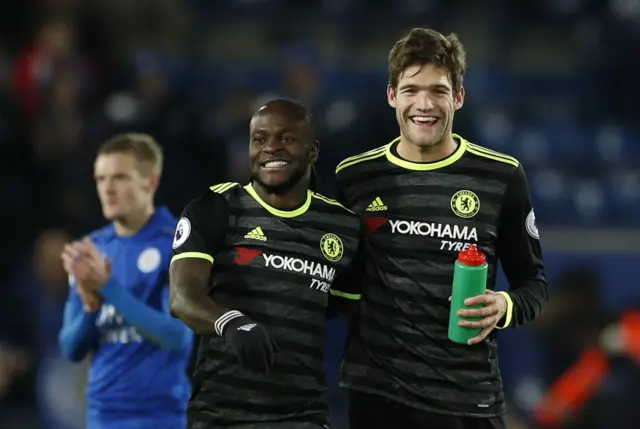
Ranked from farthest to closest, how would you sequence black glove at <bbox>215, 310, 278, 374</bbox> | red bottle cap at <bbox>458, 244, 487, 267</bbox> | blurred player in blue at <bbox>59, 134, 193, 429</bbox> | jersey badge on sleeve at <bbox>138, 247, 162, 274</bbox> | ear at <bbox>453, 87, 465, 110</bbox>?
jersey badge on sleeve at <bbox>138, 247, 162, 274</bbox> < blurred player in blue at <bbox>59, 134, 193, 429</bbox> < ear at <bbox>453, 87, 465, 110</bbox> < red bottle cap at <bbox>458, 244, 487, 267</bbox> < black glove at <bbox>215, 310, 278, 374</bbox>

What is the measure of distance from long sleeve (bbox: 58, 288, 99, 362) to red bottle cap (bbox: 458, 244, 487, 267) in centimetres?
148

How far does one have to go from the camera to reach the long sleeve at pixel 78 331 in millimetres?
4062

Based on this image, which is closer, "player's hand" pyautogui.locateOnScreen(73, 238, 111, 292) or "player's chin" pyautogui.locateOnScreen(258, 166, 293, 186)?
"player's chin" pyautogui.locateOnScreen(258, 166, 293, 186)

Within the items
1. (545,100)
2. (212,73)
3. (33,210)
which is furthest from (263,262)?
(545,100)

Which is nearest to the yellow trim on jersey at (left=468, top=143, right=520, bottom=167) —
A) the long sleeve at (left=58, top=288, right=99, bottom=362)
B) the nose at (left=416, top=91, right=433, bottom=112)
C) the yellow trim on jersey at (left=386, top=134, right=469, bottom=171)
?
the yellow trim on jersey at (left=386, top=134, right=469, bottom=171)

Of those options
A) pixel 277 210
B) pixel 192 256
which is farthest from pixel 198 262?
pixel 277 210

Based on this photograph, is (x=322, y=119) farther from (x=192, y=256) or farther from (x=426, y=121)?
(x=192, y=256)

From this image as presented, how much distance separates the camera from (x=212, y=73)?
9375mm

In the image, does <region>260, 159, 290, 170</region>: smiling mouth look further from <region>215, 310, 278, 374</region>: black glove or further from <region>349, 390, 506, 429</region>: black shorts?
<region>349, 390, 506, 429</region>: black shorts

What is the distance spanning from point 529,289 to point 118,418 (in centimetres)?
160

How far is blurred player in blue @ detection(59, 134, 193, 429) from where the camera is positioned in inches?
159

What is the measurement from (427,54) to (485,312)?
812mm

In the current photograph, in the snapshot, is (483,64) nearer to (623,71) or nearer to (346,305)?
(623,71)

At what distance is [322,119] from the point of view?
24.1ft
